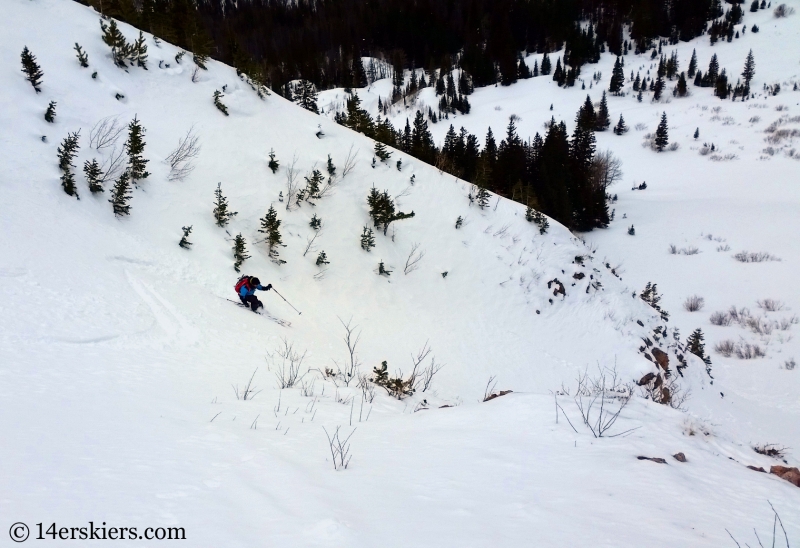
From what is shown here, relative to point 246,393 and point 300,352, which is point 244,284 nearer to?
point 300,352

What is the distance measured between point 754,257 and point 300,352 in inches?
935

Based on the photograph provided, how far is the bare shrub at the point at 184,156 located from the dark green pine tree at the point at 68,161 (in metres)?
2.18

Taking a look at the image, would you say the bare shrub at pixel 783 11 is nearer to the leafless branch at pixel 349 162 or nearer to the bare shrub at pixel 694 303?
the bare shrub at pixel 694 303

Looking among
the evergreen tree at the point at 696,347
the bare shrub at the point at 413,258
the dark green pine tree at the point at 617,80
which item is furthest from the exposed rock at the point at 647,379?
the dark green pine tree at the point at 617,80

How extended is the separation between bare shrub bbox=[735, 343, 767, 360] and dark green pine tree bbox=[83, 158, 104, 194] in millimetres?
20350

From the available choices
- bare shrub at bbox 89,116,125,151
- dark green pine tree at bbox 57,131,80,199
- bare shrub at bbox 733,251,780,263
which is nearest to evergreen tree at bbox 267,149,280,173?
bare shrub at bbox 89,116,125,151

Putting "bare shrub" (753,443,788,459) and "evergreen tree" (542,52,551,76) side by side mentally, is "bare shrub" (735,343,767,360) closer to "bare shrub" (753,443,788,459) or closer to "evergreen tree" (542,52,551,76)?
"bare shrub" (753,443,788,459)

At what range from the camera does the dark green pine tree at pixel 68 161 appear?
8898 millimetres

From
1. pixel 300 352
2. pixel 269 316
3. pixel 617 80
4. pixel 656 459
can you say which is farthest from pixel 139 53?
pixel 617 80

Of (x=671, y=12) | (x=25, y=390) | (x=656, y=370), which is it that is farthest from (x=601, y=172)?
(x=671, y=12)

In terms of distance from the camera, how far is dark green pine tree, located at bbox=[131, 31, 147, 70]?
44.2ft

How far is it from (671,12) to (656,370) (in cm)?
7848

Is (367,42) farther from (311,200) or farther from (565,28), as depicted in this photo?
(311,200)

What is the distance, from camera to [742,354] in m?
15.1
